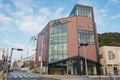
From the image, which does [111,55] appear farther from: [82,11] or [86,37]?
[82,11]

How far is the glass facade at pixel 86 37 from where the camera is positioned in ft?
142

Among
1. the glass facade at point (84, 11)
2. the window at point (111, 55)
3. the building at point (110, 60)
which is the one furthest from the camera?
the glass facade at point (84, 11)

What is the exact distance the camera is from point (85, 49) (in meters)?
41.3

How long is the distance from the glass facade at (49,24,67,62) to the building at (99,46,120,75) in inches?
450

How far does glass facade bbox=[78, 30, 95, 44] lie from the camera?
43206mm

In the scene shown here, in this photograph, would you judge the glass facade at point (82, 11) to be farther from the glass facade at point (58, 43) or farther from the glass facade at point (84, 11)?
the glass facade at point (58, 43)

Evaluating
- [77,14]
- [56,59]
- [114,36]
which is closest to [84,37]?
[77,14]

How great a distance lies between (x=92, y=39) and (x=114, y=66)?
10146 millimetres

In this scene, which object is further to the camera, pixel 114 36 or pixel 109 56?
pixel 114 36

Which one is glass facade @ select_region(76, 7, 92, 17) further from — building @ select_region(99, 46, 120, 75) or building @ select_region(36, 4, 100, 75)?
building @ select_region(99, 46, 120, 75)

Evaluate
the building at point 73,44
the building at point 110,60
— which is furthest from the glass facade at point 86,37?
the building at point 110,60

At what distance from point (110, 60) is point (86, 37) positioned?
968cm

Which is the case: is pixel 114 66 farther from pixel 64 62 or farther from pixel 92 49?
pixel 64 62

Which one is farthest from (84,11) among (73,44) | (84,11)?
(73,44)
